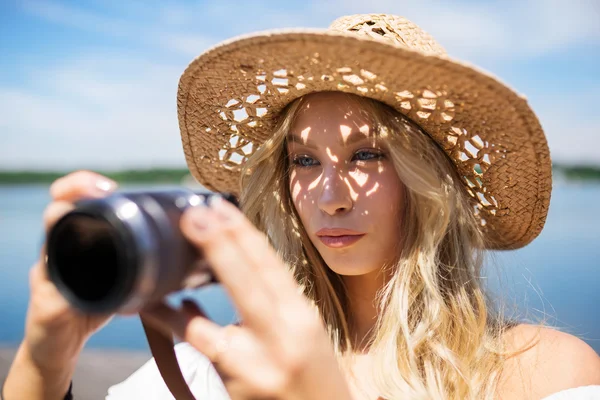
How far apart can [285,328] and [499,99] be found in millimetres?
895

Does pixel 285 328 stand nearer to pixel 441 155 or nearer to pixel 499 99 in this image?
pixel 499 99

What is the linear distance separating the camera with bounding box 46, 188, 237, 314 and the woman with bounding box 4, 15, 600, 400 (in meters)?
0.23

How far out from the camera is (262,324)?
756mm

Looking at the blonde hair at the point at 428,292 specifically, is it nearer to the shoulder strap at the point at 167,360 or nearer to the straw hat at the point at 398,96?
the straw hat at the point at 398,96

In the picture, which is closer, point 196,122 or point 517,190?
point 517,190

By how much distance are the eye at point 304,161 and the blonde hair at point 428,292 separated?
0.31 ft

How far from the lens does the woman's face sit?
1.50 metres

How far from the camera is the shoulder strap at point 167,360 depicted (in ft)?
3.95

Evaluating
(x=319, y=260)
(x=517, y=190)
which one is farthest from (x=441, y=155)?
(x=319, y=260)

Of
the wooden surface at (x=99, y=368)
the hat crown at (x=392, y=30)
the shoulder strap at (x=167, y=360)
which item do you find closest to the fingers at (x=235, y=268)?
the shoulder strap at (x=167, y=360)

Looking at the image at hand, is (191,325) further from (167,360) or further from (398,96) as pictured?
(398,96)

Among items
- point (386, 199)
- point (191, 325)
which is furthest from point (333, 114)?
point (191, 325)

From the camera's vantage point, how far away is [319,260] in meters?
1.83

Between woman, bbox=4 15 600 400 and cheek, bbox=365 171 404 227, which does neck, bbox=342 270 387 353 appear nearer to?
woman, bbox=4 15 600 400
